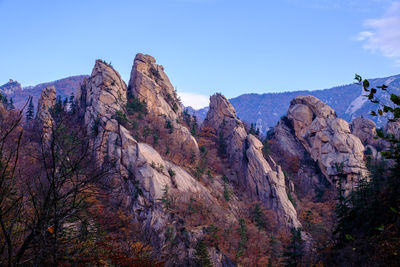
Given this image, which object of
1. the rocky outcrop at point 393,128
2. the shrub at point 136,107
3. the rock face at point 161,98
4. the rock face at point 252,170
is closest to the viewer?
the rock face at point 252,170

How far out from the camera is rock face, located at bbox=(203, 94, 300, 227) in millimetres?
46244

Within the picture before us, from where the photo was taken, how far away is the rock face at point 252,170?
1821 inches

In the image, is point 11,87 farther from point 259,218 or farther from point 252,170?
point 259,218

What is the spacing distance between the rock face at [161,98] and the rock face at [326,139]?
71.0 feet

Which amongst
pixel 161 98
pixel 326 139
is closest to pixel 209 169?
pixel 161 98

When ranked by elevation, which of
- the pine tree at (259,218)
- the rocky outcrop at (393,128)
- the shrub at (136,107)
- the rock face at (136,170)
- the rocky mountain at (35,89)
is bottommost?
the pine tree at (259,218)

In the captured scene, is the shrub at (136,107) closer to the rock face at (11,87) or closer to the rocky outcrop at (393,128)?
the rocky outcrop at (393,128)

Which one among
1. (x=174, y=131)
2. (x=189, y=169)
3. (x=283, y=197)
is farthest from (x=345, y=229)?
(x=174, y=131)

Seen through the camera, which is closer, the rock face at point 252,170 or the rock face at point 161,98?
the rock face at point 252,170

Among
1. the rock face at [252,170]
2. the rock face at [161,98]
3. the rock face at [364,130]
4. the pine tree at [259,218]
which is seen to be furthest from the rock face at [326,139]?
the rock face at [161,98]

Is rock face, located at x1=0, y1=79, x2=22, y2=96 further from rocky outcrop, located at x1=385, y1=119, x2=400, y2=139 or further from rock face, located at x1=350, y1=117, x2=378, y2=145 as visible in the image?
rocky outcrop, located at x1=385, y1=119, x2=400, y2=139

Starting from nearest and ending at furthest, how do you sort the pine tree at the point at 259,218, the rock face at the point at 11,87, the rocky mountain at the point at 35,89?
the pine tree at the point at 259,218 → the rocky mountain at the point at 35,89 → the rock face at the point at 11,87

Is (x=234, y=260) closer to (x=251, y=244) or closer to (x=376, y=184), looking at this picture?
(x=251, y=244)

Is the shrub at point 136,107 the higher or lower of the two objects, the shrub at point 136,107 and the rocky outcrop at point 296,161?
the higher
